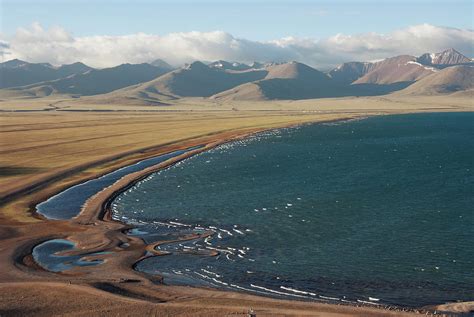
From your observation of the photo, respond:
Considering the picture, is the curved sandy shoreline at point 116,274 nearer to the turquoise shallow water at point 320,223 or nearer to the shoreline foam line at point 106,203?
the shoreline foam line at point 106,203

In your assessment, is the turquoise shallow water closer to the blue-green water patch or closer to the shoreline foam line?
the shoreline foam line

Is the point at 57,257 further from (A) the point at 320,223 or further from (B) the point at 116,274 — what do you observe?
(A) the point at 320,223

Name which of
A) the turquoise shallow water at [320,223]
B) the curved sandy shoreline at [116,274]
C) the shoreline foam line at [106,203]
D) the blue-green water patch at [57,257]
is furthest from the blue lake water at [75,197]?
the blue-green water patch at [57,257]

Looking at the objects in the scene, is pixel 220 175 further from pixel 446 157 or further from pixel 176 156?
pixel 446 157

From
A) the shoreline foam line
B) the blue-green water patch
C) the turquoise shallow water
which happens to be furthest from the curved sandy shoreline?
the turquoise shallow water

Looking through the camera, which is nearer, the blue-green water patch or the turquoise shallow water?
the turquoise shallow water

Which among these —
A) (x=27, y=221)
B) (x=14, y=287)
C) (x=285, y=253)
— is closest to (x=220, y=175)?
(x=27, y=221)
